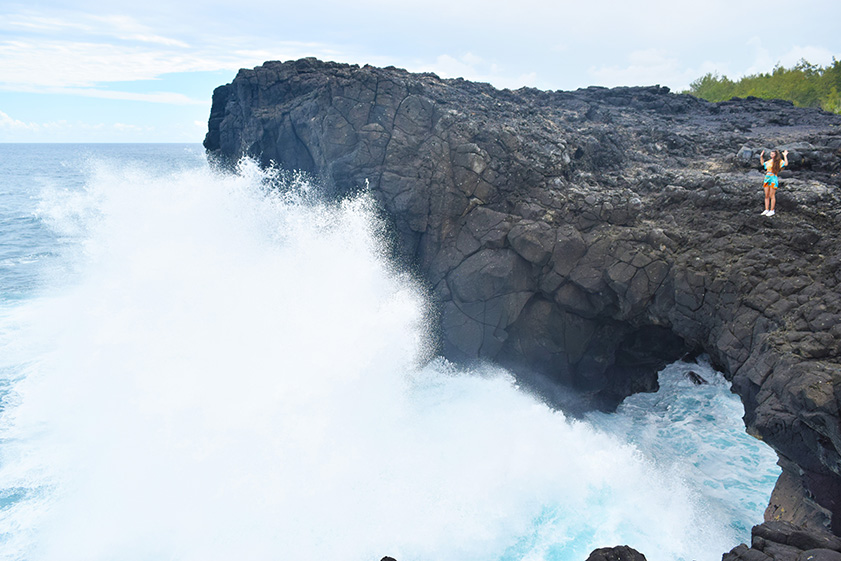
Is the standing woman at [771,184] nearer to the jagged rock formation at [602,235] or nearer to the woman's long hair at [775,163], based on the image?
the woman's long hair at [775,163]

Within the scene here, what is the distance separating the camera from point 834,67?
38.8 m

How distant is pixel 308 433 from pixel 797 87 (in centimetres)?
4563

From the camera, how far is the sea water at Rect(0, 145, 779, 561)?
11578 millimetres

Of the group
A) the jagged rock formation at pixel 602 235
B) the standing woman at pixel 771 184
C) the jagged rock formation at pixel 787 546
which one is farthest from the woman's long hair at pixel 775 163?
the jagged rock formation at pixel 787 546

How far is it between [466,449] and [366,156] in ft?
32.8

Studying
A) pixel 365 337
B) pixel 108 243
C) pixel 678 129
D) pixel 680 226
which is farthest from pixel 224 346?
pixel 678 129

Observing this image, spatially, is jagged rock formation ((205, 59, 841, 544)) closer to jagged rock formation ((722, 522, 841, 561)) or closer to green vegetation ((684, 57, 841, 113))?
jagged rock formation ((722, 522, 841, 561))

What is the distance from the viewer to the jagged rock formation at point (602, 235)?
10789mm

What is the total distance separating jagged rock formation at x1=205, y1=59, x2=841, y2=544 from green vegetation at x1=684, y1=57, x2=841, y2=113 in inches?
907

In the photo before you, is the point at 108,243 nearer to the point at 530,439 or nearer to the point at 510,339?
the point at 510,339

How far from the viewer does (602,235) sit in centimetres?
1462

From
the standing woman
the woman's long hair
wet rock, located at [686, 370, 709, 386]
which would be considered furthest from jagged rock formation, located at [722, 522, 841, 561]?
wet rock, located at [686, 370, 709, 386]

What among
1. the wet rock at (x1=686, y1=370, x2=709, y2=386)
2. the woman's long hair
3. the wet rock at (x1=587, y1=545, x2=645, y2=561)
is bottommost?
the wet rock at (x1=587, y1=545, x2=645, y2=561)

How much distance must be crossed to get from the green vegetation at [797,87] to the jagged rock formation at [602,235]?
23.0 metres
